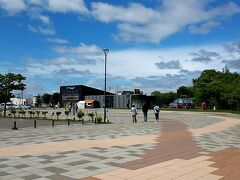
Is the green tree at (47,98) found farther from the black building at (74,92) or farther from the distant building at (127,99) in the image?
the distant building at (127,99)

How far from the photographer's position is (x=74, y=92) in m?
118

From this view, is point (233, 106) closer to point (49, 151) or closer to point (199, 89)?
point (199, 89)

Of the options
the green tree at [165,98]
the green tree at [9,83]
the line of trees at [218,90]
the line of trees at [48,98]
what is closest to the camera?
the green tree at [9,83]

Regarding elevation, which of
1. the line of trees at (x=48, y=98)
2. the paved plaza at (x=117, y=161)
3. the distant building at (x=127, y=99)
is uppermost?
the line of trees at (x=48, y=98)

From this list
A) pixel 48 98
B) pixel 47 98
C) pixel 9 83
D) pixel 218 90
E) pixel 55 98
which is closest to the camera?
pixel 9 83

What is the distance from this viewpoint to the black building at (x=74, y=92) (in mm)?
116062

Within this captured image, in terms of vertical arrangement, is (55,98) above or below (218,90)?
above

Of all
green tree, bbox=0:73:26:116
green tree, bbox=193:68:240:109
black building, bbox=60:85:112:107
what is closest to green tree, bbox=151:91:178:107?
black building, bbox=60:85:112:107

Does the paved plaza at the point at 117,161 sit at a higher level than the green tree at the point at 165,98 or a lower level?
lower

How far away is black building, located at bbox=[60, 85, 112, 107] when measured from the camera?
381 feet

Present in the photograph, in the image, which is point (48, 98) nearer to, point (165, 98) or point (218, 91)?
point (165, 98)

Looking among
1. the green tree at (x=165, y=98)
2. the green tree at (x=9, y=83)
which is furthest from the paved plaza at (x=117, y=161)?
the green tree at (x=165, y=98)

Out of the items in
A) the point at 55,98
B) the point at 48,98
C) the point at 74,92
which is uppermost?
the point at 74,92

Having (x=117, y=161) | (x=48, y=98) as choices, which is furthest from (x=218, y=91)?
(x=48, y=98)
